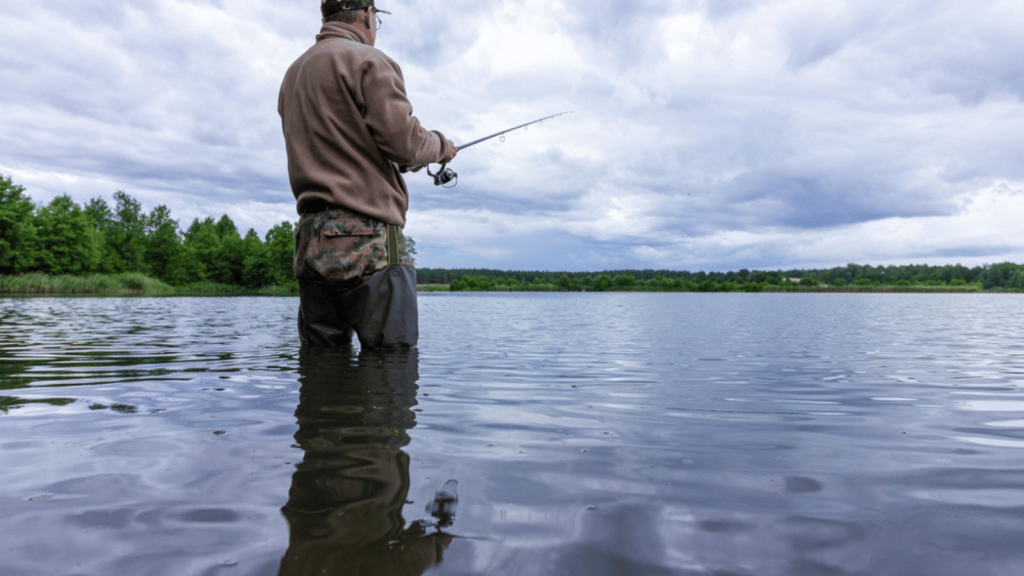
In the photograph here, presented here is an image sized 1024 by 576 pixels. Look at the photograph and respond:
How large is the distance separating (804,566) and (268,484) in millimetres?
1444

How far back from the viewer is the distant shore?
35.3m

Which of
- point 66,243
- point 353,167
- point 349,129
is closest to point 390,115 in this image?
point 349,129

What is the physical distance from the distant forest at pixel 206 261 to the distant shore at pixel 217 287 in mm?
425

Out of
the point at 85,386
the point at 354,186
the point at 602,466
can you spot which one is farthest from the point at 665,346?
the point at 85,386

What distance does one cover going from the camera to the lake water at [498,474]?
1239 millimetres

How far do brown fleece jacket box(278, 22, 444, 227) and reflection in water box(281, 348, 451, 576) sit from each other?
1.61 metres

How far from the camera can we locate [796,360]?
5.30 m

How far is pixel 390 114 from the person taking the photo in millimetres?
3961

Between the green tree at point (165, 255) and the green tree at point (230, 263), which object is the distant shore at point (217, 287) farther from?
the green tree at point (165, 255)

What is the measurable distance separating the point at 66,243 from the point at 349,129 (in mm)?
63465

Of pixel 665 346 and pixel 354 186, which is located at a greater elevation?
pixel 354 186

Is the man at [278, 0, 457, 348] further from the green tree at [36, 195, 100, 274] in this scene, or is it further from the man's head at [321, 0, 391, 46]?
the green tree at [36, 195, 100, 274]

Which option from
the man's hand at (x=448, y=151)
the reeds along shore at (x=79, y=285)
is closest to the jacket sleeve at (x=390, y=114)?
the man's hand at (x=448, y=151)

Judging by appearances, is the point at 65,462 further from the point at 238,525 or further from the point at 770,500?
the point at 770,500
